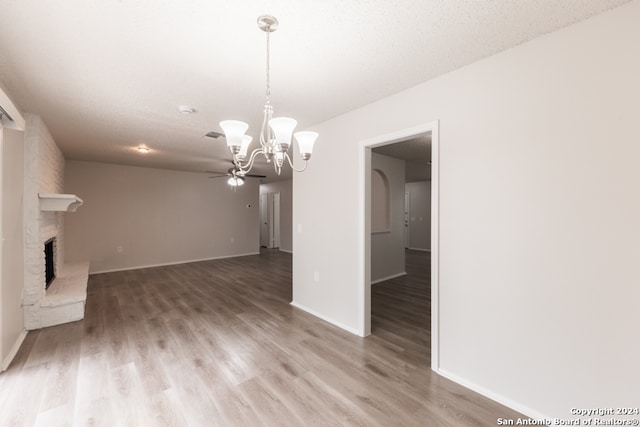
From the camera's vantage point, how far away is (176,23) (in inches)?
63.4

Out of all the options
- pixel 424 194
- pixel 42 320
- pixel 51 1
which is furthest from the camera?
pixel 424 194

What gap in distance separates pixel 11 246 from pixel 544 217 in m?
4.61

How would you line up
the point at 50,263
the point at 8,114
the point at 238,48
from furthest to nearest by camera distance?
the point at 50,263 < the point at 8,114 < the point at 238,48

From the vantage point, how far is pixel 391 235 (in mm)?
5531

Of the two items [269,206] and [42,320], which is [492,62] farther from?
[269,206]

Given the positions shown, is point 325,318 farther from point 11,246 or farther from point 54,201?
point 54,201

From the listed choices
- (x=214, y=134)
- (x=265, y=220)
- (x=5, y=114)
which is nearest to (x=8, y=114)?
(x=5, y=114)

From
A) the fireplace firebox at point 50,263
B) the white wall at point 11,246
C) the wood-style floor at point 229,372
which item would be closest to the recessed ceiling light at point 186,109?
the white wall at point 11,246

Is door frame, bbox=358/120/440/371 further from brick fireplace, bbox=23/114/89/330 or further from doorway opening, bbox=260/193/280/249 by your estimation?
doorway opening, bbox=260/193/280/249

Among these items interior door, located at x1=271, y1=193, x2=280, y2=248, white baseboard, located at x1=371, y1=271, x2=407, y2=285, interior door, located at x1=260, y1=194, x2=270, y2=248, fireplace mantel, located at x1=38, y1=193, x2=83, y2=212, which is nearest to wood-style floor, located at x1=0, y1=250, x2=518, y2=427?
white baseboard, located at x1=371, y1=271, x2=407, y2=285

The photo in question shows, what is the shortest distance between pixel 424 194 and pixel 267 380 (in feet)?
28.3

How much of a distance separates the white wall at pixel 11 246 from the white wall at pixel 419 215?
9.46 metres

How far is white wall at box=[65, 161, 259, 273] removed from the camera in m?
5.77

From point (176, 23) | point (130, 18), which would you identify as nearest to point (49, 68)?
point (130, 18)
